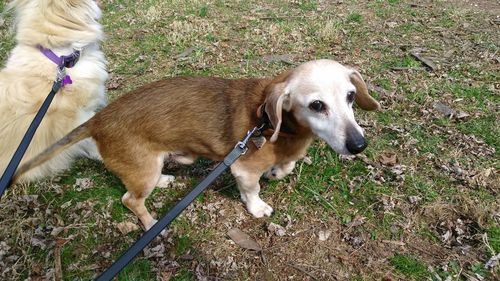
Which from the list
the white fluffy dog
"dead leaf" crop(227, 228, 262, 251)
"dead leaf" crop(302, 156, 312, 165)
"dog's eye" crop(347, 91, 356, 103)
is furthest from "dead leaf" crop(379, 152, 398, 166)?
the white fluffy dog

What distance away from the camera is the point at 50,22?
3877mm

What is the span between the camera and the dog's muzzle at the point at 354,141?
2.63 meters

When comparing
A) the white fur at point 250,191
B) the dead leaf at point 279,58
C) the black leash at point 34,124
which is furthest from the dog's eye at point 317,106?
the dead leaf at point 279,58

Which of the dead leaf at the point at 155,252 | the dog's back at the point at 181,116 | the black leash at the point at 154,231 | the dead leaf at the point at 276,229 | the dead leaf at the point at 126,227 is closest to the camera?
the black leash at the point at 154,231

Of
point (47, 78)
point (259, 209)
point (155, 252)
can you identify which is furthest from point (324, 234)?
point (47, 78)

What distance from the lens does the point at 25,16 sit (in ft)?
12.9

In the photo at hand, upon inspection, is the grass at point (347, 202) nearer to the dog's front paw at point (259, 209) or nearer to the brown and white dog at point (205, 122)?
the dog's front paw at point (259, 209)

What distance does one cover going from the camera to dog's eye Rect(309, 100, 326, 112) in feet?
9.07

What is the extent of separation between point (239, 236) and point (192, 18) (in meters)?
5.36

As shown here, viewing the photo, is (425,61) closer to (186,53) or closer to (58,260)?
(186,53)

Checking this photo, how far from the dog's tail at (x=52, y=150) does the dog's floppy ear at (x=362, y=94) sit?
7.16 ft

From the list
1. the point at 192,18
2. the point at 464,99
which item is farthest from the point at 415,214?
the point at 192,18

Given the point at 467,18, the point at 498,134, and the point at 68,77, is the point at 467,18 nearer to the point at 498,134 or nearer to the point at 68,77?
the point at 498,134

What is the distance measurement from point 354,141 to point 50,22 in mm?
3228
